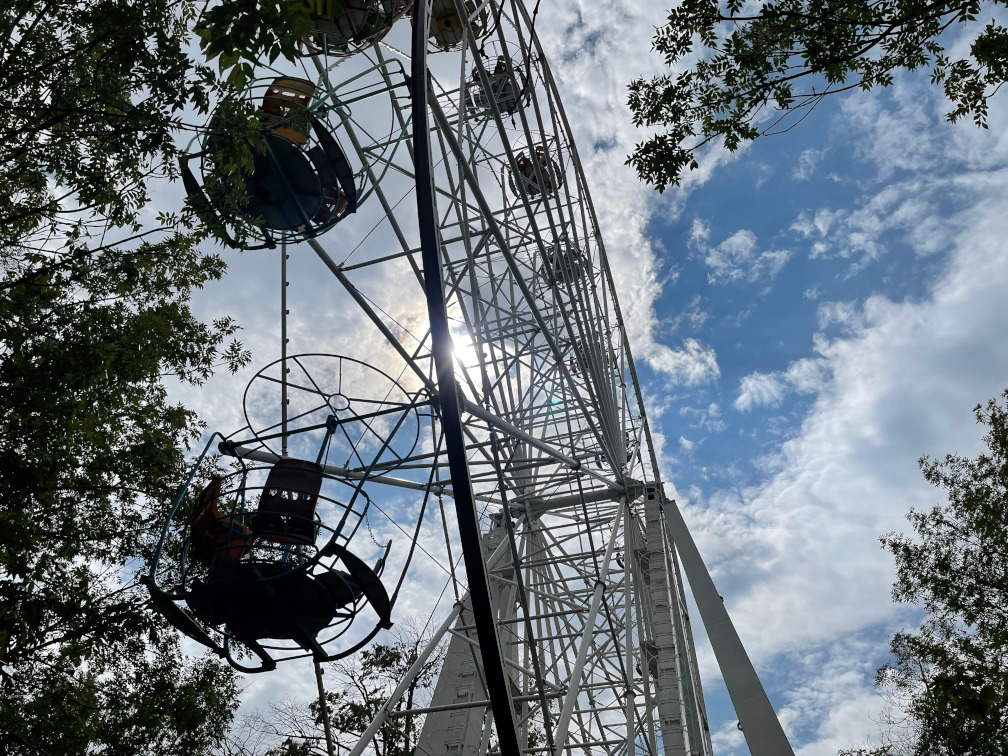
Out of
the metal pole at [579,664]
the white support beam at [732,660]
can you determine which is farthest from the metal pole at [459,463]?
the white support beam at [732,660]

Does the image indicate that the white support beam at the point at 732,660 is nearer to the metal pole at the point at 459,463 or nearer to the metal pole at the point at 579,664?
the metal pole at the point at 579,664

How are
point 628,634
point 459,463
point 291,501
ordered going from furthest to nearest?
point 628,634 → point 459,463 → point 291,501

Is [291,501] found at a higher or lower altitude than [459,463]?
lower

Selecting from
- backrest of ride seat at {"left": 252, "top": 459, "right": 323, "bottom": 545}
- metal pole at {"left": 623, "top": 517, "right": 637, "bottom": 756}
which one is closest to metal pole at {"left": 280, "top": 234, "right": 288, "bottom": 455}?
backrest of ride seat at {"left": 252, "top": 459, "right": 323, "bottom": 545}

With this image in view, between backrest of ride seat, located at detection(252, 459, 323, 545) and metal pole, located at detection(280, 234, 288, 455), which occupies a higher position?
metal pole, located at detection(280, 234, 288, 455)

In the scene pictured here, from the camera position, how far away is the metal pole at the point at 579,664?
9344mm

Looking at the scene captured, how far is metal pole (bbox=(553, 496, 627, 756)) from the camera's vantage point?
9.34 meters

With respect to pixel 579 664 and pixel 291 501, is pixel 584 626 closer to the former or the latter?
pixel 579 664

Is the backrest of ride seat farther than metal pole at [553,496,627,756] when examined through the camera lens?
No

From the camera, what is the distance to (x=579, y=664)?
35.0 ft

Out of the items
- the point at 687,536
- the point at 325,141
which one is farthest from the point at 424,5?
the point at 687,536

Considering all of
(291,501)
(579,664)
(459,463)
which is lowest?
(579,664)

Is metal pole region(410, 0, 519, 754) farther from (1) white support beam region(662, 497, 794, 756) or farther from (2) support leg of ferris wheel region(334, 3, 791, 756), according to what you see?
(1) white support beam region(662, 497, 794, 756)

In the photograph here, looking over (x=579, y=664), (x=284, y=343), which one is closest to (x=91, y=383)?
(x=284, y=343)
